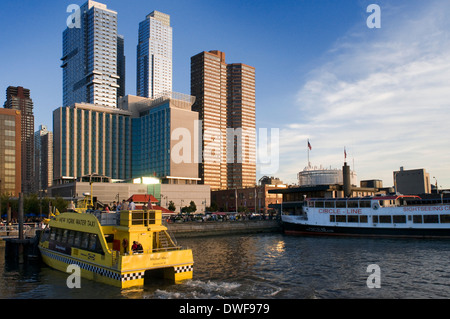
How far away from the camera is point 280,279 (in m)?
27.7

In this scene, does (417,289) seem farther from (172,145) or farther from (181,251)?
(172,145)

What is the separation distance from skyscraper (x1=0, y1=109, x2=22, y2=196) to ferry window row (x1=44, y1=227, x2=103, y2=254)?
111646 millimetres

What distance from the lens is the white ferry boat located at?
190 feet

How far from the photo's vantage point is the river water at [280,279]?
2294 centimetres

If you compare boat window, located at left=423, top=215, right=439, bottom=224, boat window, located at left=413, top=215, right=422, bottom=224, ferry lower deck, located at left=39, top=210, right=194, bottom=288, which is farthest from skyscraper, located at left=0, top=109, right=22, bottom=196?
boat window, located at left=423, top=215, right=439, bottom=224

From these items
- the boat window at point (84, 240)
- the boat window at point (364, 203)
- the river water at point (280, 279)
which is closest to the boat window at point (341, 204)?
the boat window at point (364, 203)

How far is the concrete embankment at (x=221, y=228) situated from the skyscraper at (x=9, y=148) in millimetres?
87438

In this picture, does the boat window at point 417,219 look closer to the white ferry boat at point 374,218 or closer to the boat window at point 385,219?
the white ferry boat at point 374,218

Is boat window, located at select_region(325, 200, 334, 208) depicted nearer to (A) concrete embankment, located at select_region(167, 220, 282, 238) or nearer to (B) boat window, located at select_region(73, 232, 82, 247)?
(A) concrete embankment, located at select_region(167, 220, 282, 238)

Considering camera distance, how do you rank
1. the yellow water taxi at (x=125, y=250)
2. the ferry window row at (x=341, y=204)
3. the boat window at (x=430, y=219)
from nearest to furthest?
1. the yellow water taxi at (x=125, y=250)
2. the boat window at (x=430, y=219)
3. the ferry window row at (x=341, y=204)

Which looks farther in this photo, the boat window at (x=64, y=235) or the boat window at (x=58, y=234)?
the boat window at (x=58, y=234)
